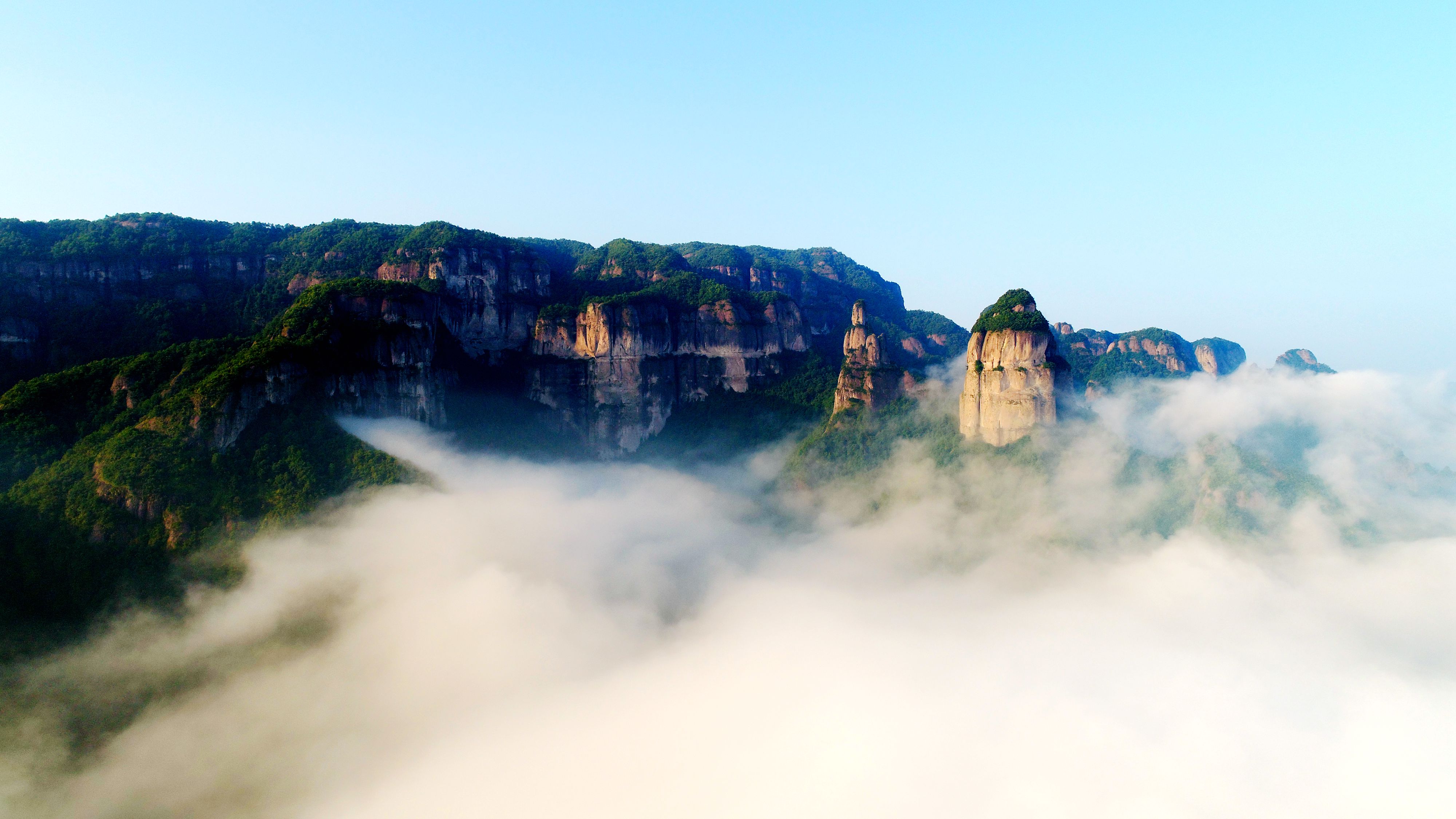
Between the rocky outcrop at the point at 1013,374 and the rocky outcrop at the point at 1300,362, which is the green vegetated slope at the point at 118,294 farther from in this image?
the rocky outcrop at the point at 1300,362

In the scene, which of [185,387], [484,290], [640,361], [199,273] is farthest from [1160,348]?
[199,273]

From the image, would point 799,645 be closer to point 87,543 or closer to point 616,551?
point 616,551

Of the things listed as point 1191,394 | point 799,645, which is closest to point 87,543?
point 799,645

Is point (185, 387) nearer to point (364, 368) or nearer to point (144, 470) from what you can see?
point (144, 470)

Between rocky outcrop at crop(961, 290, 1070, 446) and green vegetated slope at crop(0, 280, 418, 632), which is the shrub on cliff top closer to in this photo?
rocky outcrop at crop(961, 290, 1070, 446)

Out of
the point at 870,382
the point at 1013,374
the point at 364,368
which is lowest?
the point at 870,382

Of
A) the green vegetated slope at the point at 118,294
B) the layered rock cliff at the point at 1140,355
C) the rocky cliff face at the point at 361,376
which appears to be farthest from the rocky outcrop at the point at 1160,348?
the green vegetated slope at the point at 118,294

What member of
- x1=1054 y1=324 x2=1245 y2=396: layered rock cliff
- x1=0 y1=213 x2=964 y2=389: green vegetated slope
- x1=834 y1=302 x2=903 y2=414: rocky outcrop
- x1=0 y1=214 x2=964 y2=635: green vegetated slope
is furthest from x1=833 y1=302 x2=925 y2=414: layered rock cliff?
x1=1054 y1=324 x2=1245 y2=396: layered rock cliff
